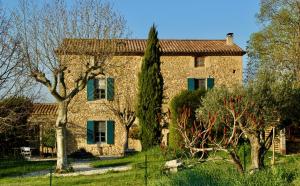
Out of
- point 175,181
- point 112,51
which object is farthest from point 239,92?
point 175,181

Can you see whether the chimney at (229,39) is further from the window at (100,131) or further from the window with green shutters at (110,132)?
the window at (100,131)

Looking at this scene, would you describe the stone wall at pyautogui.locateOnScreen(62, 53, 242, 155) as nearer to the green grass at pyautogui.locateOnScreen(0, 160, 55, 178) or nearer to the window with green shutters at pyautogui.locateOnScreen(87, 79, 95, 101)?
the window with green shutters at pyautogui.locateOnScreen(87, 79, 95, 101)

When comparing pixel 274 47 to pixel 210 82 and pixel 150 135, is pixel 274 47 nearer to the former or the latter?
pixel 210 82

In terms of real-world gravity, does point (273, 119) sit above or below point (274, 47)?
below

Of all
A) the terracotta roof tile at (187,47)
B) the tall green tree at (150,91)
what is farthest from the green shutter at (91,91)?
the tall green tree at (150,91)

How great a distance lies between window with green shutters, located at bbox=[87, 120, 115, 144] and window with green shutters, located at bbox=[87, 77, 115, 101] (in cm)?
155

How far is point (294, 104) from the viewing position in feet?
47.0

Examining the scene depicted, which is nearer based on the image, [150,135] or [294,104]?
[294,104]

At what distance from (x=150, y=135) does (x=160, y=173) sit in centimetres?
881

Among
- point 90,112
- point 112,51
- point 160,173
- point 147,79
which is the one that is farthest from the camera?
point 90,112

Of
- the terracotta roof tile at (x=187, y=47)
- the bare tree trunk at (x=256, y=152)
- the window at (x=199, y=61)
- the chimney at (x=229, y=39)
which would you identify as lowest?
the bare tree trunk at (x=256, y=152)

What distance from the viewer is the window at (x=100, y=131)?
2643 cm

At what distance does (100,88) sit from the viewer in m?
26.8

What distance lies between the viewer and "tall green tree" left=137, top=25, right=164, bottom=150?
2131cm
